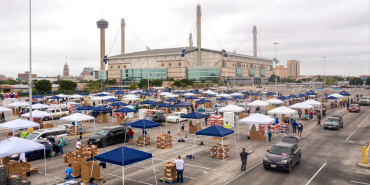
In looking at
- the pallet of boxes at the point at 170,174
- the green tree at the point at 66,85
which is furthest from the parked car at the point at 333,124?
the green tree at the point at 66,85

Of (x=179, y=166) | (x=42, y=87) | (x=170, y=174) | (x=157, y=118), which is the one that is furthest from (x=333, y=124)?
(x=42, y=87)

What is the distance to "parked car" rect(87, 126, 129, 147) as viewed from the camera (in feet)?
65.6

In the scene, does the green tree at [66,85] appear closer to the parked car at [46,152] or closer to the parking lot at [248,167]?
the parking lot at [248,167]

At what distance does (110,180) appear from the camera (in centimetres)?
1314

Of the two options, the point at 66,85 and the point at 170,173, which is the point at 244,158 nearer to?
the point at 170,173

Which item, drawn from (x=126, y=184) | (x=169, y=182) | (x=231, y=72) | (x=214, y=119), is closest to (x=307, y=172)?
(x=169, y=182)

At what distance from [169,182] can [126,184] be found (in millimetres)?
2001

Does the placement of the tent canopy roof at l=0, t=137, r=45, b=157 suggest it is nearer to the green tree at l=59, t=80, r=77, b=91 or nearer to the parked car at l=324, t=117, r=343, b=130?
the parked car at l=324, t=117, r=343, b=130

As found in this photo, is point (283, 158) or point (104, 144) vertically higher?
point (283, 158)

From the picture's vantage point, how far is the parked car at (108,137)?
19984 millimetres

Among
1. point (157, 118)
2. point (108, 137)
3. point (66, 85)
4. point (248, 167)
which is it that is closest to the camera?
point (248, 167)

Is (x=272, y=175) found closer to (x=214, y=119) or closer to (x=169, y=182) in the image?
(x=169, y=182)

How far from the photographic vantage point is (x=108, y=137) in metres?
20.6

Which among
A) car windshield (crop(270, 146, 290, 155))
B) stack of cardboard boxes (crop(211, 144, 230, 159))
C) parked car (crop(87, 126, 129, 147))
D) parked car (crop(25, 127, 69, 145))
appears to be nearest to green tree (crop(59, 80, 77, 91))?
parked car (crop(25, 127, 69, 145))
